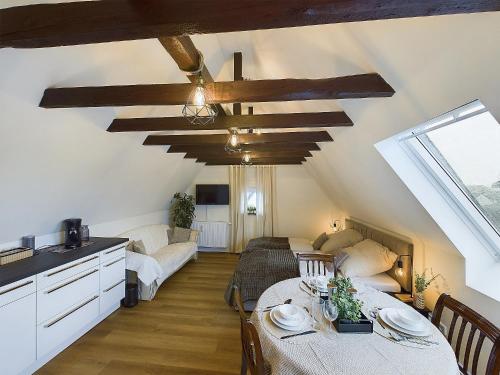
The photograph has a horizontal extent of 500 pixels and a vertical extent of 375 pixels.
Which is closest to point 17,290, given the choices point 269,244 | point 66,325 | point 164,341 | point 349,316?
A: point 66,325

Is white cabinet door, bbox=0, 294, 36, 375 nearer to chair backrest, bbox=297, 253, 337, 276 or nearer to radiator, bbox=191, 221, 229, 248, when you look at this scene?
chair backrest, bbox=297, 253, 337, 276

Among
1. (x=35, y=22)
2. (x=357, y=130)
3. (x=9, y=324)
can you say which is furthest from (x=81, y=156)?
(x=357, y=130)

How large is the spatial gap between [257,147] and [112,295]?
2.95m

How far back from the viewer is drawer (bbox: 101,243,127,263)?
10.3 ft

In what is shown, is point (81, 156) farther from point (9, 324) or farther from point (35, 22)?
point (35, 22)

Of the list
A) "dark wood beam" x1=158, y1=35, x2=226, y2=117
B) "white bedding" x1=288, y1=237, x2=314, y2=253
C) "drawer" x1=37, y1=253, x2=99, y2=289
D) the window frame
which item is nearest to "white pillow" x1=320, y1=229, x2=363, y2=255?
"white bedding" x1=288, y1=237, x2=314, y2=253

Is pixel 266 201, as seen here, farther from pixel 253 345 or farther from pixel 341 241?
pixel 253 345

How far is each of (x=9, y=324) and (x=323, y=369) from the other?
2.35 m

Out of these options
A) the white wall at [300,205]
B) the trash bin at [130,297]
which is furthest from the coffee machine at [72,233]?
the white wall at [300,205]

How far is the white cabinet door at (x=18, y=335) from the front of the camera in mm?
1970

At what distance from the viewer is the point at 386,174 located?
8.41 ft

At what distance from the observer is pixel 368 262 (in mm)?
3186

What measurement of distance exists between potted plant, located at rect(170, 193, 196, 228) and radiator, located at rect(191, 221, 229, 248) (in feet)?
1.42

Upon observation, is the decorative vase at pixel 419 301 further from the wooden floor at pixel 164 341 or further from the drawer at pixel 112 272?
the drawer at pixel 112 272
